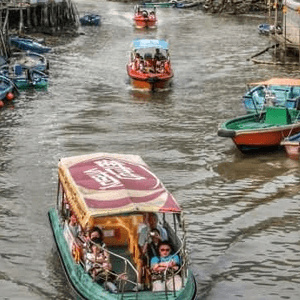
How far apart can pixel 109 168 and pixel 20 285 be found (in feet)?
10.4

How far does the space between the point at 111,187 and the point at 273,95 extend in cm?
1624

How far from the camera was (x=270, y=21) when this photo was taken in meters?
74.9

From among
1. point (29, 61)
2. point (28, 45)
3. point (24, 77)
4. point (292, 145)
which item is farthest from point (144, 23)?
point (292, 145)

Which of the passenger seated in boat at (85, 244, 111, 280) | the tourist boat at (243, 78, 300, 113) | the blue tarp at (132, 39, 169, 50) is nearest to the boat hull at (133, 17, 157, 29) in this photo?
the blue tarp at (132, 39, 169, 50)

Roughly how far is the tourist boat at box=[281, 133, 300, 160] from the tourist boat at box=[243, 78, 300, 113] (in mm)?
2596

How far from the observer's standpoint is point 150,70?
136 ft

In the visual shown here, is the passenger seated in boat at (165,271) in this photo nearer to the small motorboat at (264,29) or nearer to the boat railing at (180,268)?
the boat railing at (180,268)

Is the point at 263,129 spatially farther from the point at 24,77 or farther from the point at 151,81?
the point at 24,77

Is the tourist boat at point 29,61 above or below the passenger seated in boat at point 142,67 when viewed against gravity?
below

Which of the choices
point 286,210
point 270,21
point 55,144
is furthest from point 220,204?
point 270,21

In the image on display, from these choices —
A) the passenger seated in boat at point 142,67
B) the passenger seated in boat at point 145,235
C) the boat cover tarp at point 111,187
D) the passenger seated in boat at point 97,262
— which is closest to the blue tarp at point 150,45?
the passenger seated in boat at point 142,67

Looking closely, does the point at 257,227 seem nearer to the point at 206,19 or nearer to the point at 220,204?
the point at 220,204

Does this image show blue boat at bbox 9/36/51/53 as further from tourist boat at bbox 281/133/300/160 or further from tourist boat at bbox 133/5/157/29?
tourist boat at bbox 281/133/300/160

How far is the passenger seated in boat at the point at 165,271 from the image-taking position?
15500 millimetres
